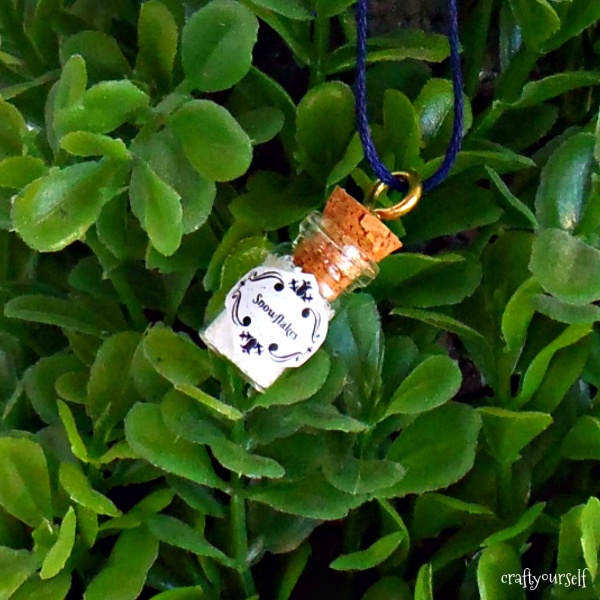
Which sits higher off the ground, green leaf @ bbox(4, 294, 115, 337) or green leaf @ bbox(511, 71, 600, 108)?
green leaf @ bbox(511, 71, 600, 108)

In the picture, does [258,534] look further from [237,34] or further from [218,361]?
[237,34]

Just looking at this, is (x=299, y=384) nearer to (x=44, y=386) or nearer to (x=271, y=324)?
(x=271, y=324)

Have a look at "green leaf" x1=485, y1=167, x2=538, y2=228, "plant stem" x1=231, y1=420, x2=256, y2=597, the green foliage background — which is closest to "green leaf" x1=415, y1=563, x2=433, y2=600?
the green foliage background

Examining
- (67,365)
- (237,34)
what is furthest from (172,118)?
(67,365)

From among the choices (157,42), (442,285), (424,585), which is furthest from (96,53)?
(424,585)

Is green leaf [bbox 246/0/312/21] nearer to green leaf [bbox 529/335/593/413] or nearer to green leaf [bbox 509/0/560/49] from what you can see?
green leaf [bbox 509/0/560/49]

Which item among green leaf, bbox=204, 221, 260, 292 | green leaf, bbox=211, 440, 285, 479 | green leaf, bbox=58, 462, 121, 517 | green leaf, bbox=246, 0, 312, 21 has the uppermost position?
green leaf, bbox=246, 0, 312, 21

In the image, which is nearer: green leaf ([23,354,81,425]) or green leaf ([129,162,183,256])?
green leaf ([129,162,183,256])
